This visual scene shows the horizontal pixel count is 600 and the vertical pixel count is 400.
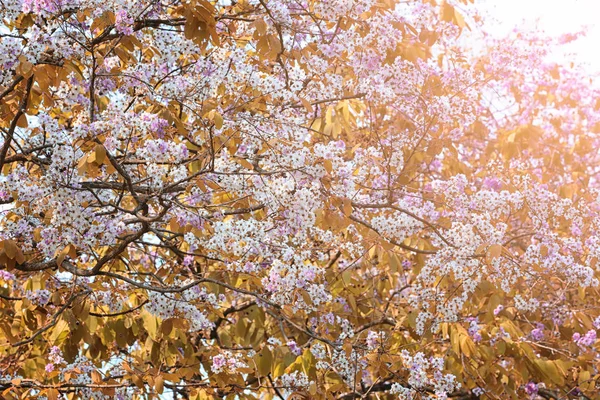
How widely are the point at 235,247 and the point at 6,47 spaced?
48.3 inches

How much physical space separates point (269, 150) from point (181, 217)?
0.49m

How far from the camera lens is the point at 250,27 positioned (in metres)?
3.94

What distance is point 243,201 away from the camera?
3.79 metres

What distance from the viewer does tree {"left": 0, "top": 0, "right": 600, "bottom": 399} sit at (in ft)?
10.2

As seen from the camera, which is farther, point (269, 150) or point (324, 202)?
point (324, 202)

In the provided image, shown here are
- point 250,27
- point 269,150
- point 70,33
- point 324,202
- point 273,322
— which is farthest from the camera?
point 273,322

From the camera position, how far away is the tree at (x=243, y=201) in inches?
123

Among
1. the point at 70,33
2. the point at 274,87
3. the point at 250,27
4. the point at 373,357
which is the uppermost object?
the point at 250,27

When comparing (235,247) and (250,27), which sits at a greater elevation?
(250,27)

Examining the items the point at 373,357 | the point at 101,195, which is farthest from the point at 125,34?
the point at 373,357

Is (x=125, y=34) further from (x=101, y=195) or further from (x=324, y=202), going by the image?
(x=324, y=202)

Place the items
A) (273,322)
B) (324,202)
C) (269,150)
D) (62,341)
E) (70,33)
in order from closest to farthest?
(70,33) < (269,150) < (324,202) < (62,341) < (273,322)

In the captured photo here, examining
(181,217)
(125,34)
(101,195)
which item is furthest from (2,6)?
(181,217)

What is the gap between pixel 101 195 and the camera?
11.3 feet
